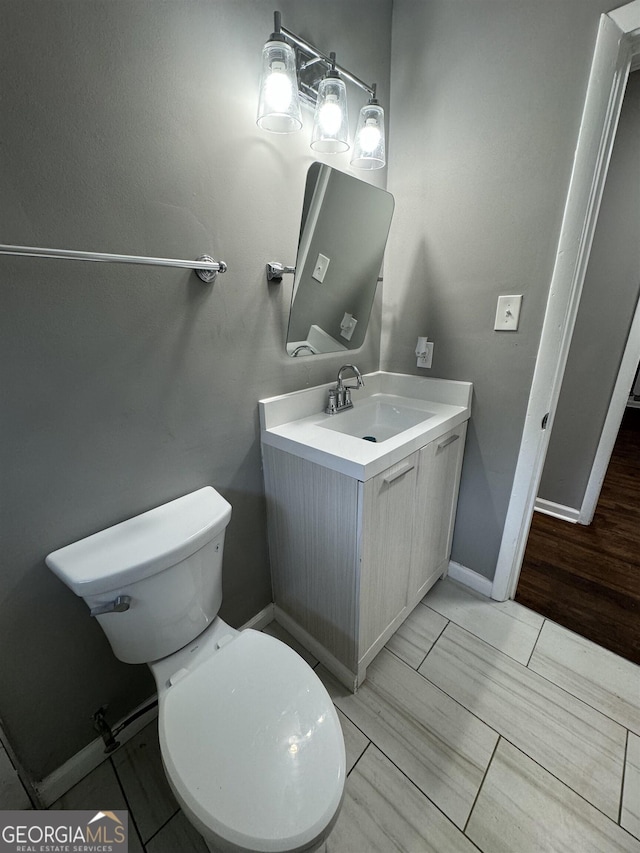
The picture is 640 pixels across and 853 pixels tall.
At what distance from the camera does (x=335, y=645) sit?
1.20m

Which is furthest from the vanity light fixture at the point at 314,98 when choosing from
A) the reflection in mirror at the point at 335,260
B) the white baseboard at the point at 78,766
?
the white baseboard at the point at 78,766

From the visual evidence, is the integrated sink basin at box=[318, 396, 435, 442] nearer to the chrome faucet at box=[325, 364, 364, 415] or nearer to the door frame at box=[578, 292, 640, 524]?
the chrome faucet at box=[325, 364, 364, 415]

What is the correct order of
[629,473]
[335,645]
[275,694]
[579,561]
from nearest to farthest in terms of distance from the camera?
1. [275,694]
2. [335,645]
3. [579,561]
4. [629,473]

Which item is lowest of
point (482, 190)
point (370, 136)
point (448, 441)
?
point (448, 441)

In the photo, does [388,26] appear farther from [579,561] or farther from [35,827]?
[35,827]

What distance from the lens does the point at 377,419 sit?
1549 millimetres

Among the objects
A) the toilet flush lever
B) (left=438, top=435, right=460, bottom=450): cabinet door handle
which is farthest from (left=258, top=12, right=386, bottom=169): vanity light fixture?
the toilet flush lever

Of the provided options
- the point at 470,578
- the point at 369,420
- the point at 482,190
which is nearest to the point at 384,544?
the point at 369,420

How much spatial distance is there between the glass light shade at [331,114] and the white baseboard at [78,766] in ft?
6.14

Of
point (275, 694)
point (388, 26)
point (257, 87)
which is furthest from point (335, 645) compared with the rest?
point (388, 26)

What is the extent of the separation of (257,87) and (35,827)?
1.97 metres

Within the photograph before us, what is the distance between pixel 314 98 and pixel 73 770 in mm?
2137

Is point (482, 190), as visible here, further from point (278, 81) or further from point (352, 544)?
point (352, 544)

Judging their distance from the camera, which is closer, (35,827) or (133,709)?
(35,827)
